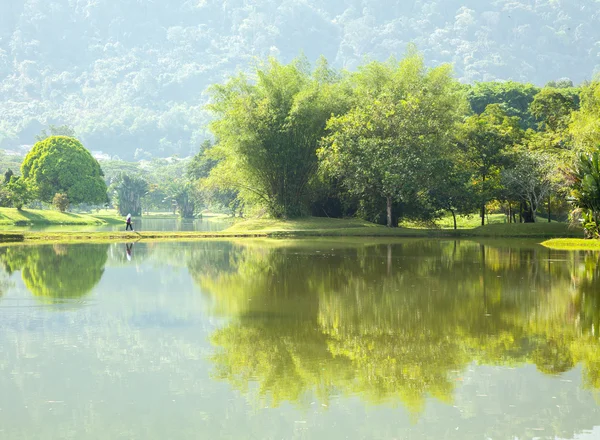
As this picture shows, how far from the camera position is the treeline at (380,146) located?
46562mm

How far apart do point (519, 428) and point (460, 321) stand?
5.55m

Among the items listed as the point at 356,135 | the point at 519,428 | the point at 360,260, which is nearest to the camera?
the point at 519,428

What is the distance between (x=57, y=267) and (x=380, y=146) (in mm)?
26669

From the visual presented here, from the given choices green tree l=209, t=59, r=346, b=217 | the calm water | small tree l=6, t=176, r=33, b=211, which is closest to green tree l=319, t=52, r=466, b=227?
green tree l=209, t=59, r=346, b=217

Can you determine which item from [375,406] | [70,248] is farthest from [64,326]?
[70,248]

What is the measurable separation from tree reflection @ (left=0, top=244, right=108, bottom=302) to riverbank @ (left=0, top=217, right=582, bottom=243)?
17.6 feet

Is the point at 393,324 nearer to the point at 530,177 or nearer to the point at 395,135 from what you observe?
the point at 530,177

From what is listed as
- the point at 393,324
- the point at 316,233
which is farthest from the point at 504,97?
the point at 393,324

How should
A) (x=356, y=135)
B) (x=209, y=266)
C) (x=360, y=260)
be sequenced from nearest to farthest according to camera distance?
(x=209, y=266)
(x=360, y=260)
(x=356, y=135)

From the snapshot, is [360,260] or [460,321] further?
[360,260]

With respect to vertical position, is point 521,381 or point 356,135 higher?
point 356,135

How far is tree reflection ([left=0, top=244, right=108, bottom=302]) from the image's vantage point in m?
17.7

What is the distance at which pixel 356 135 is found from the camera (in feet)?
156

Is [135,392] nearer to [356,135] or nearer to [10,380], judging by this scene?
[10,380]
